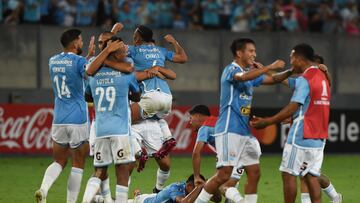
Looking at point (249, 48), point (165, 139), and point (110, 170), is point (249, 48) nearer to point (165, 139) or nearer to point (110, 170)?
point (165, 139)

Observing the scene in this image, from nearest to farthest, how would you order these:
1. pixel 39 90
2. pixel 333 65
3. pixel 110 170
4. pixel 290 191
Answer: pixel 290 191 < pixel 110 170 < pixel 39 90 < pixel 333 65

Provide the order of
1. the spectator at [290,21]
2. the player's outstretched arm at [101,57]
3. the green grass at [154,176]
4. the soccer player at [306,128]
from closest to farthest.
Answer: the soccer player at [306,128] → the player's outstretched arm at [101,57] → the green grass at [154,176] → the spectator at [290,21]

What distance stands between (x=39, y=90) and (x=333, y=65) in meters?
7.37

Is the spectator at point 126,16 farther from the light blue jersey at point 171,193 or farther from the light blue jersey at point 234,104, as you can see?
the light blue jersey at point 234,104

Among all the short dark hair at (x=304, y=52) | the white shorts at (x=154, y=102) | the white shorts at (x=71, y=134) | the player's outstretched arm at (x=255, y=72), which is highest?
the short dark hair at (x=304, y=52)

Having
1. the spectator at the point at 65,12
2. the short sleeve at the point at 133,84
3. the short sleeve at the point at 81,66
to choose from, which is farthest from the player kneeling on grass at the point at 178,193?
the spectator at the point at 65,12

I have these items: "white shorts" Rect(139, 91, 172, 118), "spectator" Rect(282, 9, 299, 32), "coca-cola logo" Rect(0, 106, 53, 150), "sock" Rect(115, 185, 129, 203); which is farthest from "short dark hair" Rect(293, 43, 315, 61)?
"spectator" Rect(282, 9, 299, 32)

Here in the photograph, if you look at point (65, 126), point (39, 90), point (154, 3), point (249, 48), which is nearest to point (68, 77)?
point (65, 126)

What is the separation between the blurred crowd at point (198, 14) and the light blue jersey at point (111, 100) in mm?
11861

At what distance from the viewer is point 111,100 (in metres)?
11.5

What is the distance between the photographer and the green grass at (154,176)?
14.8 m

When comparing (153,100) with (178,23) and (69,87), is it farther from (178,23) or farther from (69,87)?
(178,23)

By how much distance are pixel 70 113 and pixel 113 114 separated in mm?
1563

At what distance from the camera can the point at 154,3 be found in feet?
81.0
